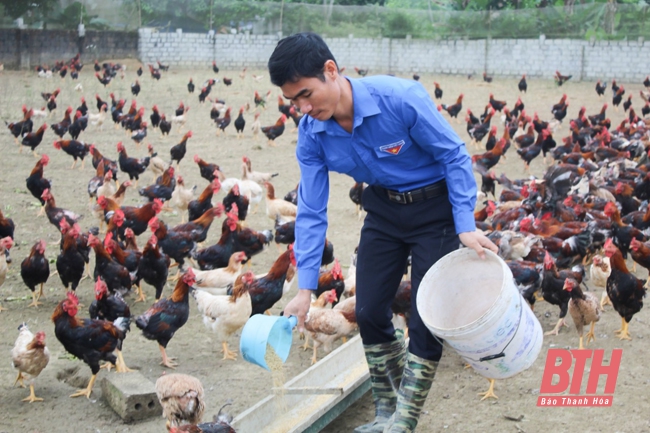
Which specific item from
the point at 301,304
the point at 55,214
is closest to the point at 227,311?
the point at 301,304

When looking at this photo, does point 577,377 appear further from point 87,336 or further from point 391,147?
point 87,336

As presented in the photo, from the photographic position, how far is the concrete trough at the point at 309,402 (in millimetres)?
3744

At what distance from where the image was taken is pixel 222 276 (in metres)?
6.65

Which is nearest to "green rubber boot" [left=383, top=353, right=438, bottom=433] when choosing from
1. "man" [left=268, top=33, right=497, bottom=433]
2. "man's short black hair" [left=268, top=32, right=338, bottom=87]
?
"man" [left=268, top=33, right=497, bottom=433]

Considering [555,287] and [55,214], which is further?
[55,214]

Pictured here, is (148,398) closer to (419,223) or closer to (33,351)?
(33,351)

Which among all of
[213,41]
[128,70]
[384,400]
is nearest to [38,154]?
[384,400]

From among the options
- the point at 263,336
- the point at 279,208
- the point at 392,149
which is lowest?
the point at 279,208

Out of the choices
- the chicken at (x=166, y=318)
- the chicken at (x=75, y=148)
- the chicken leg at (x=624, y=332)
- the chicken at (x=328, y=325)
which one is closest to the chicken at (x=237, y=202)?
the chicken at (x=166, y=318)

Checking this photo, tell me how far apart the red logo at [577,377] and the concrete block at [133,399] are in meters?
2.46

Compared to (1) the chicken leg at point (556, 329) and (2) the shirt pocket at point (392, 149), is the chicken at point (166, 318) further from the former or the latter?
(1) the chicken leg at point (556, 329)

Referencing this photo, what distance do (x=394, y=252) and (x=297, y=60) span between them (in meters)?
1.08

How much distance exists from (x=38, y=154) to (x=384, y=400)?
12061 mm

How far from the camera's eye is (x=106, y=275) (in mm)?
6387
